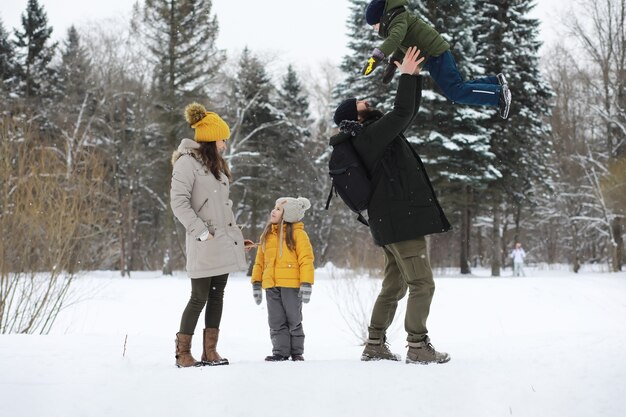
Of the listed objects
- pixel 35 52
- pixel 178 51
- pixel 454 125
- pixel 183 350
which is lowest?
pixel 183 350

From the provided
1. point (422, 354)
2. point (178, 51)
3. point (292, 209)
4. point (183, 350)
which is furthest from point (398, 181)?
point (178, 51)

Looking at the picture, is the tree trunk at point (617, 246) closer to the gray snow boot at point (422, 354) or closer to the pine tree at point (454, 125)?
the pine tree at point (454, 125)

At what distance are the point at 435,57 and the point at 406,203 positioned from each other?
1.09 metres

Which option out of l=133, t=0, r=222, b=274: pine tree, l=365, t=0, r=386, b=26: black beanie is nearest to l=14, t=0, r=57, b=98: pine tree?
l=133, t=0, r=222, b=274: pine tree

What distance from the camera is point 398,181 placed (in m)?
3.93

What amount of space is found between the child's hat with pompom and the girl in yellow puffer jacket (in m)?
1.00

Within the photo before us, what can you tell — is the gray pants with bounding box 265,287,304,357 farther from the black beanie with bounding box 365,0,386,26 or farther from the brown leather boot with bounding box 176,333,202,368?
the black beanie with bounding box 365,0,386,26

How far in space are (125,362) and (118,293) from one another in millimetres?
13446

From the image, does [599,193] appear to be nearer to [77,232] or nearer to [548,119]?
[548,119]

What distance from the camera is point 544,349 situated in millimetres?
4301

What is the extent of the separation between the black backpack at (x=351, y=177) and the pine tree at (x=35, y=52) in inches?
1268

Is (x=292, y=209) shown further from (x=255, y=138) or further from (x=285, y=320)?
(x=255, y=138)

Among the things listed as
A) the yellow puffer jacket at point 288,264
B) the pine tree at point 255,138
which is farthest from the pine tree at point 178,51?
the yellow puffer jacket at point 288,264

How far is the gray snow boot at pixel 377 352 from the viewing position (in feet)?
13.7
